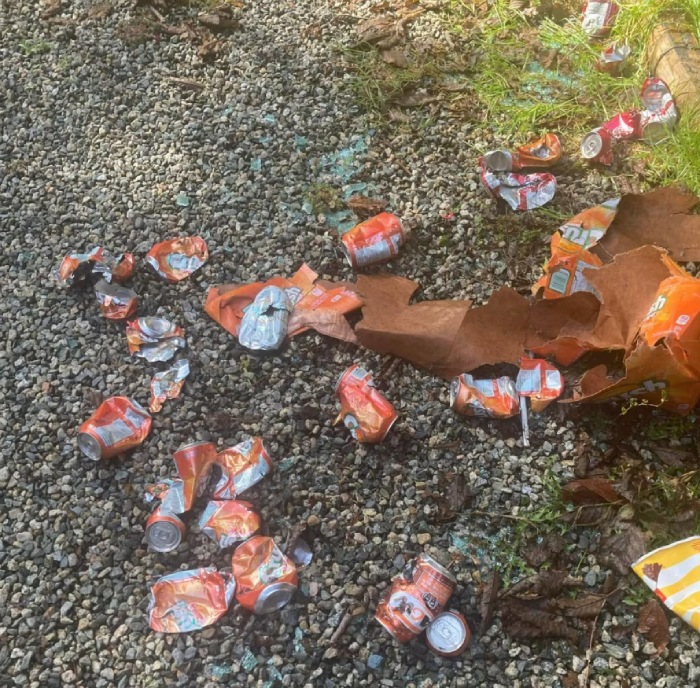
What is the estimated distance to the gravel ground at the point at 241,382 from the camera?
232cm

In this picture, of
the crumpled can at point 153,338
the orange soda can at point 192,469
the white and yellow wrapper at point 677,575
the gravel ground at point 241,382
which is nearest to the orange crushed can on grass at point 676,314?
the gravel ground at point 241,382

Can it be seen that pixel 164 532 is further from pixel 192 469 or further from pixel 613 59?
pixel 613 59

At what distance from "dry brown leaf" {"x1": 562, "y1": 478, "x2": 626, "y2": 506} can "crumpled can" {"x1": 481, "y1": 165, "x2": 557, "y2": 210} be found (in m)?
1.42

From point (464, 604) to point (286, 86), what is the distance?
3002 mm

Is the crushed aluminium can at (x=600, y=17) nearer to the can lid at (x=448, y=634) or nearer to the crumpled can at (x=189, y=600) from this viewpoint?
the can lid at (x=448, y=634)

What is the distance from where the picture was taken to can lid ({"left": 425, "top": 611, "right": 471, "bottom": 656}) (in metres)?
2.25

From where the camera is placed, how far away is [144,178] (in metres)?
3.71

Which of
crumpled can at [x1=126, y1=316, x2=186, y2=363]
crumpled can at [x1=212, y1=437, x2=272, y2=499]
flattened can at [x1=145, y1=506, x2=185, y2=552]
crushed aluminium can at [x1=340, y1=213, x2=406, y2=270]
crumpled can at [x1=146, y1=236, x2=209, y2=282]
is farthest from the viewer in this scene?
crumpled can at [x1=146, y1=236, x2=209, y2=282]

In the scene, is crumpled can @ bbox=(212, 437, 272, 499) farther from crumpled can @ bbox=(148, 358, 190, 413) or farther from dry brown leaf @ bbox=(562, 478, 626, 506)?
dry brown leaf @ bbox=(562, 478, 626, 506)

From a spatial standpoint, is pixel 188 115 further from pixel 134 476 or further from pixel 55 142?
pixel 134 476

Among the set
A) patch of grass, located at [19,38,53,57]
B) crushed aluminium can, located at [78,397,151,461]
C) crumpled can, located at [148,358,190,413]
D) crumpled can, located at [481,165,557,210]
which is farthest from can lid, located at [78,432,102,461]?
patch of grass, located at [19,38,53,57]

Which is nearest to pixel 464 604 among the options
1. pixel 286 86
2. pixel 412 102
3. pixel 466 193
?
pixel 466 193

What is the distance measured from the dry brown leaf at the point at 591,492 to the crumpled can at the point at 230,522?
1168 mm

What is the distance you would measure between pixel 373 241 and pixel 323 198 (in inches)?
19.0
